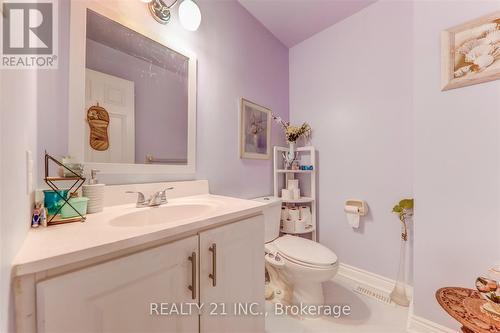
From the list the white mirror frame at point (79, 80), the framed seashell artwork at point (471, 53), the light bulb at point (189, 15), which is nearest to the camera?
the white mirror frame at point (79, 80)

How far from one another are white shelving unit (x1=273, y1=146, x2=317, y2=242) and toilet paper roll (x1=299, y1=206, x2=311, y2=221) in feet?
0.19

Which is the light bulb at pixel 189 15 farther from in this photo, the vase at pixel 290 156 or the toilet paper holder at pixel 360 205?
the toilet paper holder at pixel 360 205

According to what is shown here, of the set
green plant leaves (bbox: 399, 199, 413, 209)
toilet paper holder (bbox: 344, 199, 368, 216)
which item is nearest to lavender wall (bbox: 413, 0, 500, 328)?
green plant leaves (bbox: 399, 199, 413, 209)

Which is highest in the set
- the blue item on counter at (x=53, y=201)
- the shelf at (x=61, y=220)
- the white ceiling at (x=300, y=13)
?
the white ceiling at (x=300, y=13)

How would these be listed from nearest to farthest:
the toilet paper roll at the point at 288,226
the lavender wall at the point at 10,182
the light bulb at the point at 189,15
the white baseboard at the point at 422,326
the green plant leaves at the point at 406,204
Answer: the lavender wall at the point at 10,182 → the white baseboard at the point at 422,326 → the light bulb at the point at 189,15 → the green plant leaves at the point at 406,204 → the toilet paper roll at the point at 288,226

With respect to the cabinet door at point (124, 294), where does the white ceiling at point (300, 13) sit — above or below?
above

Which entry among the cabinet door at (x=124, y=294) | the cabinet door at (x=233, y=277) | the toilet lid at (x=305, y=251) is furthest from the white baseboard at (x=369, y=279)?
the cabinet door at (x=124, y=294)

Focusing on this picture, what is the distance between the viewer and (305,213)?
1.92 meters

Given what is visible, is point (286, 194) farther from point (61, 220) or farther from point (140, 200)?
point (61, 220)

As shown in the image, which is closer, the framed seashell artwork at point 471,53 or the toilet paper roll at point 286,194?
the framed seashell artwork at point 471,53

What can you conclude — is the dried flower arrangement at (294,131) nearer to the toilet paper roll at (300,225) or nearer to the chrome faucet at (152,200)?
the toilet paper roll at (300,225)

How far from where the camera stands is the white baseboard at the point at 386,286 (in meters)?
1.15

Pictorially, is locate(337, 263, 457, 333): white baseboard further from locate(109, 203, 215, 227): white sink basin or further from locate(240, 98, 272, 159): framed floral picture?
locate(109, 203, 215, 227): white sink basin

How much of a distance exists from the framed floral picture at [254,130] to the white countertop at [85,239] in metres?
0.97
